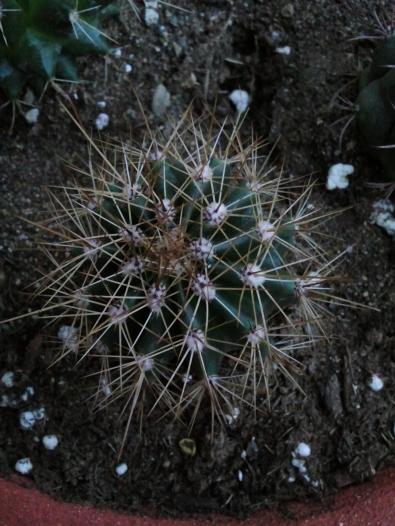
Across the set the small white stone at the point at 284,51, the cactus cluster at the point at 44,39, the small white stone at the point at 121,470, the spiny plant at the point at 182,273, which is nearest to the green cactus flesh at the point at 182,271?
the spiny plant at the point at 182,273

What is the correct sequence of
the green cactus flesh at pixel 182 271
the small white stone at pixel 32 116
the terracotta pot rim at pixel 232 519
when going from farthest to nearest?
1. the small white stone at pixel 32 116
2. the terracotta pot rim at pixel 232 519
3. the green cactus flesh at pixel 182 271

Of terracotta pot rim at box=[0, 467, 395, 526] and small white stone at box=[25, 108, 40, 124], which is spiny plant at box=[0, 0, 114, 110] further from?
terracotta pot rim at box=[0, 467, 395, 526]

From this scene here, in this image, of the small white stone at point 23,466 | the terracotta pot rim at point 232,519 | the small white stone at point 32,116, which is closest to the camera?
the terracotta pot rim at point 232,519

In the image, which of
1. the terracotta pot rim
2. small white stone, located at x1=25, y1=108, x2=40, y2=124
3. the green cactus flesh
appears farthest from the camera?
small white stone, located at x1=25, y1=108, x2=40, y2=124

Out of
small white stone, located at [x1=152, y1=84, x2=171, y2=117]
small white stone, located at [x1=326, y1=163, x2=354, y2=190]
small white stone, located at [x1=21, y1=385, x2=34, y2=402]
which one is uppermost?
small white stone, located at [x1=152, y1=84, x2=171, y2=117]

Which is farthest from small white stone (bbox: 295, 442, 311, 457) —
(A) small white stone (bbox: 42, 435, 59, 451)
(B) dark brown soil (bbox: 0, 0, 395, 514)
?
(A) small white stone (bbox: 42, 435, 59, 451)

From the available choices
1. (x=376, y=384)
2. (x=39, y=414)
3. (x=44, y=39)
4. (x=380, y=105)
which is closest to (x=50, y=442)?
(x=39, y=414)

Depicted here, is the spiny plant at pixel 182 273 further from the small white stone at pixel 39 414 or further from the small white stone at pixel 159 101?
the small white stone at pixel 159 101

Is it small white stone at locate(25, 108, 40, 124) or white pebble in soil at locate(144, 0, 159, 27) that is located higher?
white pebble in soil at locate(144, 0, 159, 27)
